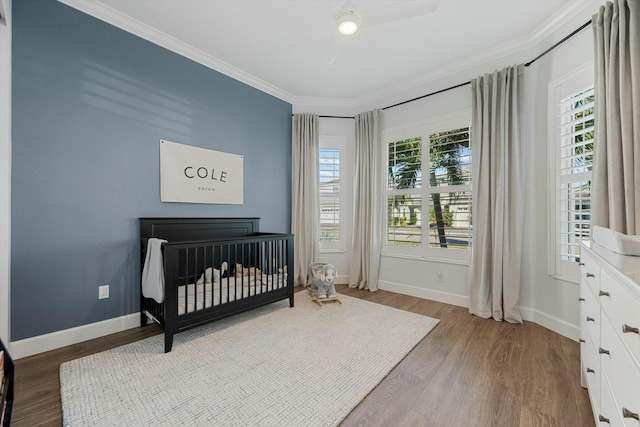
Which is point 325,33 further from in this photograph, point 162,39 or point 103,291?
point 103,291

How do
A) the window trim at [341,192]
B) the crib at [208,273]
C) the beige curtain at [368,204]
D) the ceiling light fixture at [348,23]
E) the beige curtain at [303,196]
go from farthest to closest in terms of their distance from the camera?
the window trim at [341,192], the beige curtain at [303,196], the beige curtain at [368,204], the crib at [208,273], the ceiling light fixture at [348,23]

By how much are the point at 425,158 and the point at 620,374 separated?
8.85 ft

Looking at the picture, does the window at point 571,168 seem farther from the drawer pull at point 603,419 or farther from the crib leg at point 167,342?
the crib leg at point 167,342

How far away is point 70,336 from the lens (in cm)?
202

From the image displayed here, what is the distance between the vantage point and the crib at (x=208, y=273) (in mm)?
1962

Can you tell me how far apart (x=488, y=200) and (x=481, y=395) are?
5.88 ft

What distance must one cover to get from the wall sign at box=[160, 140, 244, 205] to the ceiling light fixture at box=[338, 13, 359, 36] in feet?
5.96

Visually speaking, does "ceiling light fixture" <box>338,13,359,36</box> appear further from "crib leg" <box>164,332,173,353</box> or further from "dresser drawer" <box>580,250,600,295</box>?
"crib leg" <box>164,332,173,353</box>

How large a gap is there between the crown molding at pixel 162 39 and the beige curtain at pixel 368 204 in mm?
1394

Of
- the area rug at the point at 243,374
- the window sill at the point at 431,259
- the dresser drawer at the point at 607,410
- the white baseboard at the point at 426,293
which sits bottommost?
the area rug at the point at 243,374

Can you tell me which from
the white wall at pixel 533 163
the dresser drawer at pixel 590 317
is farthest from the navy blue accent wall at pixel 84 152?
the dresser drawer at pixel 590 317

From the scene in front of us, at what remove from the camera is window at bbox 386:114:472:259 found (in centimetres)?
298

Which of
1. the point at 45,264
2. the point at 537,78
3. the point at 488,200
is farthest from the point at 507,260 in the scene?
the point at 45,264

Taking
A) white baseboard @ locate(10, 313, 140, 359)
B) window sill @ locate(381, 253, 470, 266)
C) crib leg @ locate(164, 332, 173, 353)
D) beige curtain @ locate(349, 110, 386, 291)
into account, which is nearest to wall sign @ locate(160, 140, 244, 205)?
white baseboard @ locate(10, 313, 140, 359)
